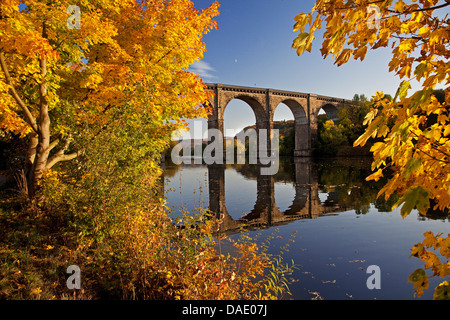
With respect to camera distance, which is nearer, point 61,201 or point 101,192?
point 101,192

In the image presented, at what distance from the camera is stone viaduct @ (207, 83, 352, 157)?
123 feet

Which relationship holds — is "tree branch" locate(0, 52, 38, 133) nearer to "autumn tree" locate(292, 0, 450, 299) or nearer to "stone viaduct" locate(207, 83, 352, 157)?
"autumn tree" locate(292, 0, 450, 299)

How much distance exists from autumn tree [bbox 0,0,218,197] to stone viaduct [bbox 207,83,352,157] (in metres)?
29.7

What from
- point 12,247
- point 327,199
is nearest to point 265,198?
point 327,199

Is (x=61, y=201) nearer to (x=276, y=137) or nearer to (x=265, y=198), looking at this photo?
(x=265, y=198)

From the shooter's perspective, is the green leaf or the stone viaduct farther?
the stone viaduct

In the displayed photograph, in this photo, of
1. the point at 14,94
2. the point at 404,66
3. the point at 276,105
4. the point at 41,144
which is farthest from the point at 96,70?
the point at 276,105

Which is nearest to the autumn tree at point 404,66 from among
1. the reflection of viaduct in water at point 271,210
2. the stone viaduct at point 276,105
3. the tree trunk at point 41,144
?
the reflection of viaduct in water at point 271,210

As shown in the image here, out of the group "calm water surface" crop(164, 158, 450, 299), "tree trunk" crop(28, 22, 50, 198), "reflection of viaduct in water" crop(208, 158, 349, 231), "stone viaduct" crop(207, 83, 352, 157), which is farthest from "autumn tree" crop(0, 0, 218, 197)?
"stone viaduct" crop(207, 83, 352, 157)

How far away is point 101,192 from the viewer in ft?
13.4

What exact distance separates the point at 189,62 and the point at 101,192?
468 centimetres

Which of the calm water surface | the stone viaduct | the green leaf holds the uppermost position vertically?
the stone viaduct

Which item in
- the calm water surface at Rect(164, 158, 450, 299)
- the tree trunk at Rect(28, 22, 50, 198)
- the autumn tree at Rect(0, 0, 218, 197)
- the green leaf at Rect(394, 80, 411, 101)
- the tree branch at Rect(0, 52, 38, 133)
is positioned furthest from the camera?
the tree trunk at Rect(28, 22, 50, 198)

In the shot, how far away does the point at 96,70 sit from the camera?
19.3 ft
